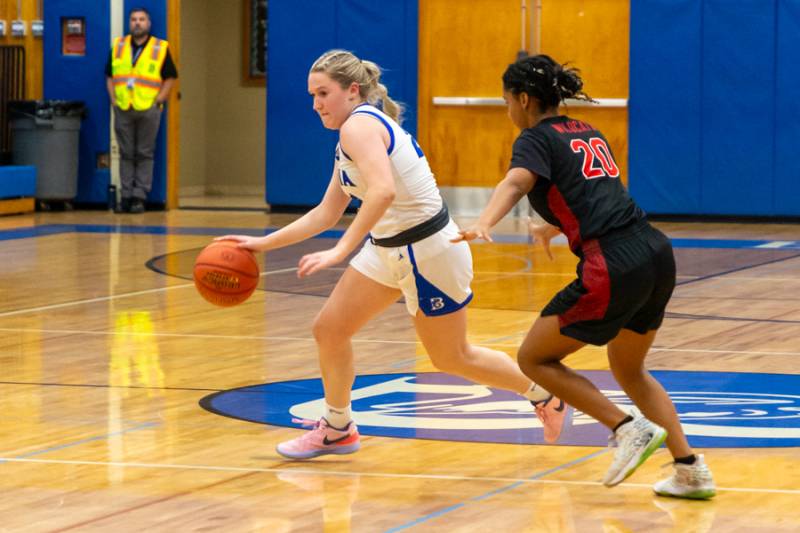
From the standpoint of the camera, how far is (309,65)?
58.3ft

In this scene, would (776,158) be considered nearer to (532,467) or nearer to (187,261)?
(187,261)

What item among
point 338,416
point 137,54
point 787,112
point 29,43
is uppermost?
point 29,43

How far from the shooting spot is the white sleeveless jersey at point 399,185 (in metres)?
5.27

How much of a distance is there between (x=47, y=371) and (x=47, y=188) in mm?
10854

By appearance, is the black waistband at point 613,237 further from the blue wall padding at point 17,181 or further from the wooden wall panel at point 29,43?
the wooden wall panel at point 29,43

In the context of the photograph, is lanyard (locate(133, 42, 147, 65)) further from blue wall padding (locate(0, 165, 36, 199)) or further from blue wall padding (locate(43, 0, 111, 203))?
blue wall padding (locate(0, 165, 36, 199))

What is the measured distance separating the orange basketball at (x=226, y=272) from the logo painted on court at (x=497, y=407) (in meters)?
0.73

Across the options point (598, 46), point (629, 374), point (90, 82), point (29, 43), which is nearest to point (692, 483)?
point (629, 374)

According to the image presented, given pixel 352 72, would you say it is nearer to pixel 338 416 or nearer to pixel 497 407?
pixel 338 416

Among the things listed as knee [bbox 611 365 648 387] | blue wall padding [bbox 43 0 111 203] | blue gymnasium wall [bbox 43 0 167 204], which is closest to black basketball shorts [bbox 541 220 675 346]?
knee [bbox 611 365 648 387]

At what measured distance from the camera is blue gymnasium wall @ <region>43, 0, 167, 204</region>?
18.1 m

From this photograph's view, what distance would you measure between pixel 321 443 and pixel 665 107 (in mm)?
12009

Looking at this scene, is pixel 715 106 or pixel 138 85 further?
pixel 138 85

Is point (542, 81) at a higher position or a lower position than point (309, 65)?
lower
